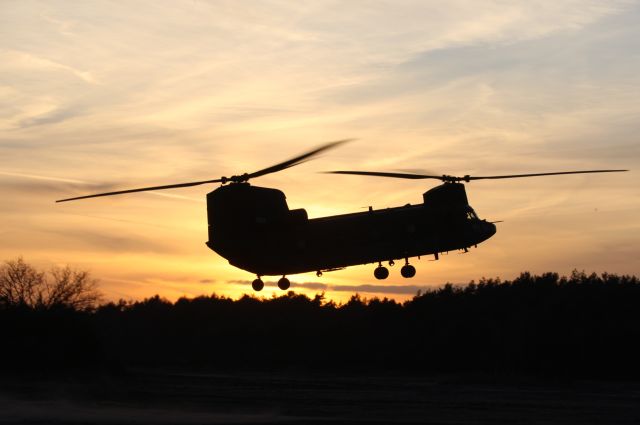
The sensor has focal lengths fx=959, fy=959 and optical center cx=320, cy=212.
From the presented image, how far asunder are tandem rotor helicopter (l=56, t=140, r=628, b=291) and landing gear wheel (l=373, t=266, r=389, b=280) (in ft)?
0.17

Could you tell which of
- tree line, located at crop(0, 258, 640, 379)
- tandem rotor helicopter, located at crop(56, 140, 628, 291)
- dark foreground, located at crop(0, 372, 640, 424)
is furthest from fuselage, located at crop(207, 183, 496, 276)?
tree line, located at crop(0, 258, 640, 379)

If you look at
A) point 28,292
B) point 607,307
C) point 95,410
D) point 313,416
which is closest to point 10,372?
point 28,292

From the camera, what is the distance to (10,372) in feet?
347

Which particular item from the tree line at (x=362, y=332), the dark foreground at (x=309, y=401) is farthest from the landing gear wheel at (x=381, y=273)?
the tree line at (x=362, y=332)

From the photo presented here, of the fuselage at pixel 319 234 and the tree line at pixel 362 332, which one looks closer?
the fuselage at pixel 319 234

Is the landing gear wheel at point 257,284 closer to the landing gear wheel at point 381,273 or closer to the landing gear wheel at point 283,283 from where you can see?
the landing gear wheel at point 283,283

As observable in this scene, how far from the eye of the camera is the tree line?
111562mm

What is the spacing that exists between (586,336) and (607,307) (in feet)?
29.3

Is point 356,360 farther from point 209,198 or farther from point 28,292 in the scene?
point 209,198

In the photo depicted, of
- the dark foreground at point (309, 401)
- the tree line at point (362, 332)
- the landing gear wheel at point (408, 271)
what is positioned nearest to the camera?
the landing gear wheel at point (408, 271)

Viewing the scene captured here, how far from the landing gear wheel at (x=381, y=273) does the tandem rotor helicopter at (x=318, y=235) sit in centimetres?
5

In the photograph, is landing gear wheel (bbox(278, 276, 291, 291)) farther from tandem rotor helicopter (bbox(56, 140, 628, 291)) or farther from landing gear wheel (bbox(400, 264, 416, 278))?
landing gear wheel (bbox(400, 264, 416, 278))

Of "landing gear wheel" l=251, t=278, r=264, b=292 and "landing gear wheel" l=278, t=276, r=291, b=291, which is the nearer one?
"landing gear wheel" l=278, t=276, r=291, b=291

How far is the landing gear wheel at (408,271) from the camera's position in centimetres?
4953
